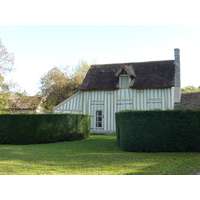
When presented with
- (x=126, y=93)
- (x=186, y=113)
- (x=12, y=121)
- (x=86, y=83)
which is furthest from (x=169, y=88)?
(x=12, y=121)

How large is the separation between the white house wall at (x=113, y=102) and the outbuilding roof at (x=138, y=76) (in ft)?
1.62

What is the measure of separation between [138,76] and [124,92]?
192cm

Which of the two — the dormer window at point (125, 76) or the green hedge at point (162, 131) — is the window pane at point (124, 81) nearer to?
the dormer window at point (125, 76)

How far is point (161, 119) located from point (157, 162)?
8.04 feet

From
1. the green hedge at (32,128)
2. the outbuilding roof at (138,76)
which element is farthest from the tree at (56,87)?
the green hedge at (32,128)

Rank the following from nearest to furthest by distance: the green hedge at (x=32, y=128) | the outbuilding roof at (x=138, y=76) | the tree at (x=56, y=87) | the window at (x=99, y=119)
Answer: the green hedge at (x=32, y=128) < the outbuilding roof at (x=138, y=76) < the window at (x=99, y=119) < the tree at (x=56, y=87)

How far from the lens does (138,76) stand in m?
19.0

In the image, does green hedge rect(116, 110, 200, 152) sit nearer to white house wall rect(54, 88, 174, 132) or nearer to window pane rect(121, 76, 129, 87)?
white house wall rect(54, 88, 174, 132)

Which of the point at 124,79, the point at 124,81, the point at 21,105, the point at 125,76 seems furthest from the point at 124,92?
the point at 21,105

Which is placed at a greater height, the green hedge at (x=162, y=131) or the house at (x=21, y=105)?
the house at (x=21, y=105)

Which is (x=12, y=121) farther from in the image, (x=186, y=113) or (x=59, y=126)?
(x=186, y=113)

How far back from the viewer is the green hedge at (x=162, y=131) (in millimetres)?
8523

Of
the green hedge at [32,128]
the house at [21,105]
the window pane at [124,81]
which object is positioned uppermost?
the window pane at [124,81]

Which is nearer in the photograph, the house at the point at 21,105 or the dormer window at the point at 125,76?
the house at the point at 21,105
